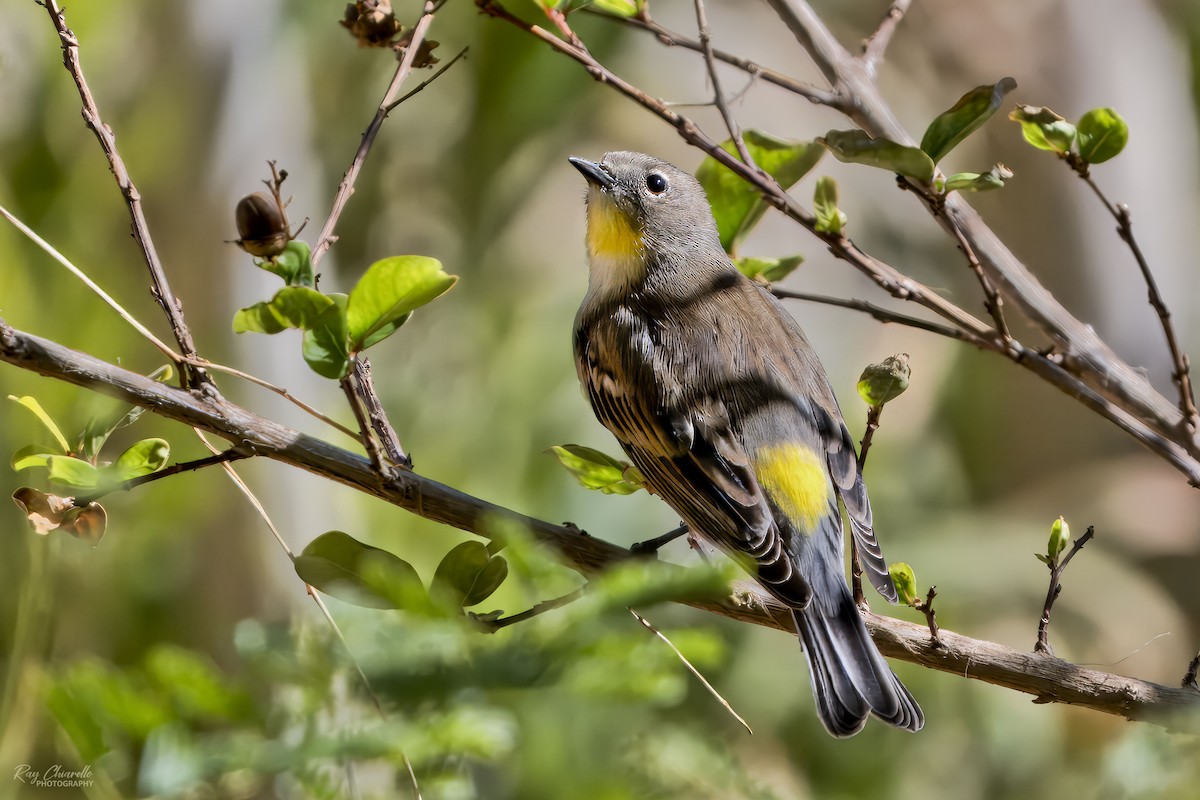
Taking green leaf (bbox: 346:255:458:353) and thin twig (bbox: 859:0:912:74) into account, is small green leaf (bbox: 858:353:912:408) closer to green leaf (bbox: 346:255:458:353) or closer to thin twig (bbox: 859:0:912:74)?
thin twig (bbox: 859:0:912:74)

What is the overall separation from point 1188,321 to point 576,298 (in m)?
2.20

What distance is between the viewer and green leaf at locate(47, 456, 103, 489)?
979mm

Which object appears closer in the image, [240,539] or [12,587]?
[12,587]

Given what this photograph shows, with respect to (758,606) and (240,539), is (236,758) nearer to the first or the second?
(758,606)

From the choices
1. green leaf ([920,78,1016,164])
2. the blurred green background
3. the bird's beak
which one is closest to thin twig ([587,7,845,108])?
green leaf ([920,78,1016,164])

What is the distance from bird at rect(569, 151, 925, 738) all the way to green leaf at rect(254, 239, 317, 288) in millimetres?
642

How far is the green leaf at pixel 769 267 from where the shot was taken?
55.0 inches

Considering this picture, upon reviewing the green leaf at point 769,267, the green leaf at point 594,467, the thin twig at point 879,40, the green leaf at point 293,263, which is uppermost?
the thin twig at point 879,40

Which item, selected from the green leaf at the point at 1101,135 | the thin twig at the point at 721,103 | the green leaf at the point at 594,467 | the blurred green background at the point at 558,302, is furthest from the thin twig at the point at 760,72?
the blurred green background at the point at 558,302

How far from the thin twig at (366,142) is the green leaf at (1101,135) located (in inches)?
28.2

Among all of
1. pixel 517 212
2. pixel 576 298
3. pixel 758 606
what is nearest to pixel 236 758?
pixel 758 606

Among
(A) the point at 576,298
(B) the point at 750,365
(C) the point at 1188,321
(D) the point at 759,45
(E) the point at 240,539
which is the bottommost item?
(E) the point at 240,539

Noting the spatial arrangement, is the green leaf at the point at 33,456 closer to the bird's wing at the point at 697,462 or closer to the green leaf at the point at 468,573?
the green leaf at the point at 468,573

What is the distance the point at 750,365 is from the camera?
71.0 inches
